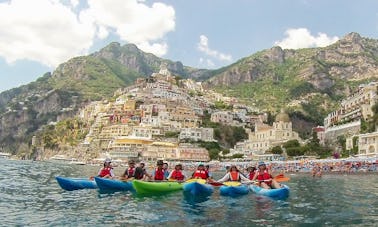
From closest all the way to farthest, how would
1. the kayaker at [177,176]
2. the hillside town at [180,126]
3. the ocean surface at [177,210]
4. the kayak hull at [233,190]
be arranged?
the ocean surface at [177,210], the kayak hull at [233,190], the kayaker at [177,176], the hillside town at [180,126]

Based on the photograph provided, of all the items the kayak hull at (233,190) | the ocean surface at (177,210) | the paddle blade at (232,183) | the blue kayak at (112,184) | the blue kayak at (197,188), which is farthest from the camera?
the blue kayak at (112,184)

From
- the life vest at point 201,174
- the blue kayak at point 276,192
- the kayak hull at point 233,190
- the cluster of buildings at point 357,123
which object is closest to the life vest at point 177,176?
the life vest at point 201,174

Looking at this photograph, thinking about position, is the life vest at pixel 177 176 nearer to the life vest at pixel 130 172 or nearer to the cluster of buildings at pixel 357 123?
the life vest at pixel 130 172

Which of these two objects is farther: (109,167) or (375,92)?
(375,92)

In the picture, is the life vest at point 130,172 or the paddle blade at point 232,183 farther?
the life vest at point 130,172

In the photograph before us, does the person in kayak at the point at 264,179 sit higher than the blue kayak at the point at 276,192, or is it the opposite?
the person in kayak at the point at 264,179

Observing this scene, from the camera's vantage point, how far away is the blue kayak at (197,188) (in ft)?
72.7

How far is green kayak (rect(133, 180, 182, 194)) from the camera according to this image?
2230cm

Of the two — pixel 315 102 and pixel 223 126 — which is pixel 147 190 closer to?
pixel 223 126

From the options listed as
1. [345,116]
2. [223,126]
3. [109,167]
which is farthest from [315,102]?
[109,167]

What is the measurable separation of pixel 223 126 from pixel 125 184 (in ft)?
374

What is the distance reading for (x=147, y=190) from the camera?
22.7 meters

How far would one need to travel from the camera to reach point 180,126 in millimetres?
133125

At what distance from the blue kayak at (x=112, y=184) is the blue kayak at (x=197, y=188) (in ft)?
12.4
